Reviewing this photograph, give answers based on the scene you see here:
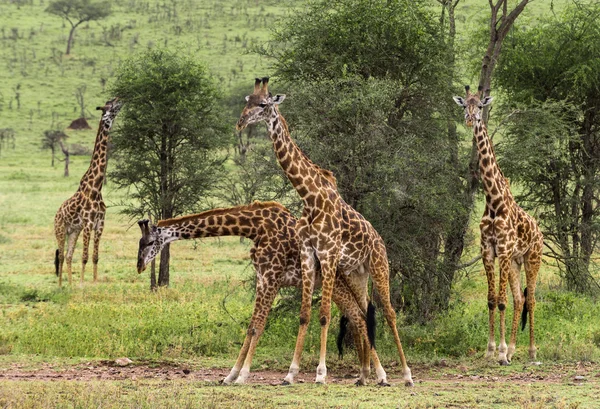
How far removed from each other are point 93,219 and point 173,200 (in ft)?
6.49

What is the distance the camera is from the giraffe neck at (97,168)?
1989 cm

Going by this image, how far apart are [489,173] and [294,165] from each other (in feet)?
11.3

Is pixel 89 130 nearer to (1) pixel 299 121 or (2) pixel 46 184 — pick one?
(2) pixel 46 184

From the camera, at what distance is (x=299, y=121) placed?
566 inches

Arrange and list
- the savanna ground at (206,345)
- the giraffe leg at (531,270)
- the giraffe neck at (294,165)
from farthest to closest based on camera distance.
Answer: the giraffe leg at (531,270) < the giraffe neck at (294,165) < the savanna ground at (206,345)

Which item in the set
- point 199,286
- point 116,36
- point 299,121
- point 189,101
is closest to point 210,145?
point 189,101

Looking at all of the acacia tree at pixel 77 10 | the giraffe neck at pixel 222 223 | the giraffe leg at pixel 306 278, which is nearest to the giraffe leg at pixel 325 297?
the giraffe leg at pixel 306 278

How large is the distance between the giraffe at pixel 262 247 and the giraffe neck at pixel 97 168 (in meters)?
9.14

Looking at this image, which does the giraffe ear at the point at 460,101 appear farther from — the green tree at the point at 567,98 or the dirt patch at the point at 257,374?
the green tree at the point at 567,98

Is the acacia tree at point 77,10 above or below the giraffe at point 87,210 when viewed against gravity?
above

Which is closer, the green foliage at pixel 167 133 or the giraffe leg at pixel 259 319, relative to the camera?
the giraffe leg at pixel 259 319

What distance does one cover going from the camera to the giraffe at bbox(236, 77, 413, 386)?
10.9m

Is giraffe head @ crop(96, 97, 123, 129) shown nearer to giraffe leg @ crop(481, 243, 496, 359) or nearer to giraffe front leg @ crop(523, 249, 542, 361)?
giraffe leg @ crop(481, 243, 496, 359)

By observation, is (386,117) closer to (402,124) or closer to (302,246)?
(402,124)
